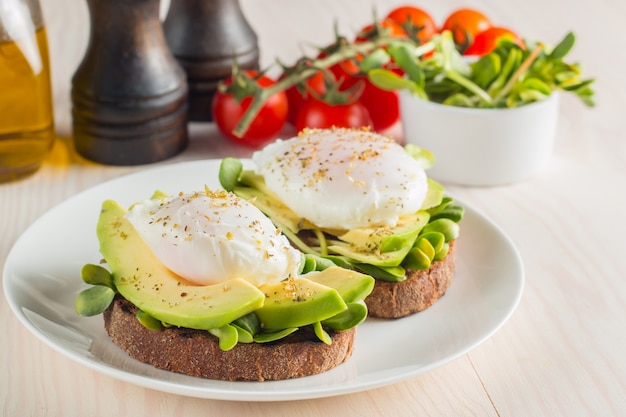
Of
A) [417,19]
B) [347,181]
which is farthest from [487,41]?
[347,181]

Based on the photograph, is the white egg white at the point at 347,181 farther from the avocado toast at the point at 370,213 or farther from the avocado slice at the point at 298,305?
the avocado slice at the point at 298,305

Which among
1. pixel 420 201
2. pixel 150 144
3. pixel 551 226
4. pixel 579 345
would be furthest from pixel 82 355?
pixel 551 226

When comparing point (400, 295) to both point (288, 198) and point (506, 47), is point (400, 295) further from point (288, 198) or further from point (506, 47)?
point (506, 47)

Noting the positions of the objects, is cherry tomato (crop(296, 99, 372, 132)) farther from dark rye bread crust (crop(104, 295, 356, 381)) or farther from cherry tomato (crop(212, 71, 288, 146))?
dark rye bread crust (crop(104, 295, 356, 381))

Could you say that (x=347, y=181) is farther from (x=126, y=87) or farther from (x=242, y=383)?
(x=126, y=87)

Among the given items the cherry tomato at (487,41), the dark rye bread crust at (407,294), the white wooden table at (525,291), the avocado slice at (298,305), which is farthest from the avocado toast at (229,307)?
the cherry tomato at (487,41)

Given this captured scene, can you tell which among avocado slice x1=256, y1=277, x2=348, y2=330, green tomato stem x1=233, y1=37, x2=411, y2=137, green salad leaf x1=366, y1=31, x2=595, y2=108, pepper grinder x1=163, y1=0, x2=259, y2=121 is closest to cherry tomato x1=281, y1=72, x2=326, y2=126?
green tomato stem x1=233, y1=37, x2=411, y2=137
